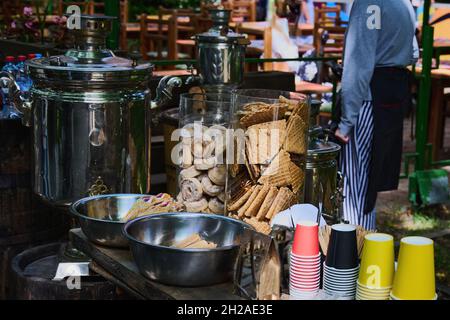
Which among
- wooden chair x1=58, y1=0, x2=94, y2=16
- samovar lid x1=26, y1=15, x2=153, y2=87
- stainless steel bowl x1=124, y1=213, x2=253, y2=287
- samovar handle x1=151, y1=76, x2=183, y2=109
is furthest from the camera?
wooden chair x1=58, y1=0, x2=94, y2=16

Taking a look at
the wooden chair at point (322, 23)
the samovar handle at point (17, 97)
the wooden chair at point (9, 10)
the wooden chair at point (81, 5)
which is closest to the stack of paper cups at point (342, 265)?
the samovar handle at point (17, 97)

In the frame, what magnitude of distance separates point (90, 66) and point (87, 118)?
0.57 ft

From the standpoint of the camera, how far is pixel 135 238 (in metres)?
2.01

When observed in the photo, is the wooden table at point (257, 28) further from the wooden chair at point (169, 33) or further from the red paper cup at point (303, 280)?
the red paper cup at point (303, 280)

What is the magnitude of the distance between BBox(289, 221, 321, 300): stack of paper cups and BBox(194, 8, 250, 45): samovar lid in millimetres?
1685

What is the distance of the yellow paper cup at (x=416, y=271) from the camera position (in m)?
1.71

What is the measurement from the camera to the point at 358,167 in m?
4.14

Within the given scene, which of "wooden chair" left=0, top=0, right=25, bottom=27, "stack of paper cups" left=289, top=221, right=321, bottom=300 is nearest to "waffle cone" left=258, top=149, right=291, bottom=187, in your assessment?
"stack of paper cups" left=289, top=221, right=321, bottom=300

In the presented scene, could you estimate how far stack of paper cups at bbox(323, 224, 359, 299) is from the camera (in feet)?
6.11

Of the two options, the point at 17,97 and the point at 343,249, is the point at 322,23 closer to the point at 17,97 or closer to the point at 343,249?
the point at 17,97

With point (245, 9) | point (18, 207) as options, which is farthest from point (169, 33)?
point (18, 207)

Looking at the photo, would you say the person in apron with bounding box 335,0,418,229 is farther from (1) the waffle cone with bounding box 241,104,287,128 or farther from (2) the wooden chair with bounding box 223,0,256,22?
(2) the wooden chair with bounding box 223,0,256,22

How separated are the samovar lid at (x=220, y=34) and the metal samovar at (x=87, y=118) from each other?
71 cm
